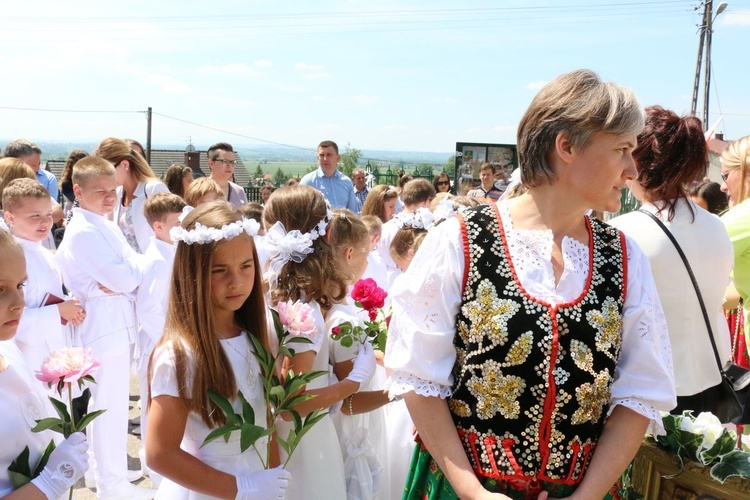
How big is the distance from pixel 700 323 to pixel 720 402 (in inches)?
15.2

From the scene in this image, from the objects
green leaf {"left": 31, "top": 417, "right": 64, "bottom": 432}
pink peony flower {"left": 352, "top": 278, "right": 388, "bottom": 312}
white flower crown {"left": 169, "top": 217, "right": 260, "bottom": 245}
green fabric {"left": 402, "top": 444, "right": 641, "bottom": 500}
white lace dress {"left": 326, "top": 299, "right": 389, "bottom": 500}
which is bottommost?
white lace dress {"left": 326, "top": 299, "right": 389, "bottom": 500}

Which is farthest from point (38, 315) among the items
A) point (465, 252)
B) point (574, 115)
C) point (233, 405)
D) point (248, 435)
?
point (574, 115)

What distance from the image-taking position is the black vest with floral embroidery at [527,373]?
172 cm

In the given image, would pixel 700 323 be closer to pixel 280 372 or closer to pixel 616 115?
pixel 616 115

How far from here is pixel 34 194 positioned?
3.88 meters

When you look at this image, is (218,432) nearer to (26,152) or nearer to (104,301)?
(104,301)

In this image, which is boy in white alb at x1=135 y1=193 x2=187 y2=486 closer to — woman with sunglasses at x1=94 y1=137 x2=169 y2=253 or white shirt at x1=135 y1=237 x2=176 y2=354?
white shirt at x1=135 y1=237 x2=176 y2=354

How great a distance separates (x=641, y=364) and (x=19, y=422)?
6.00 ft

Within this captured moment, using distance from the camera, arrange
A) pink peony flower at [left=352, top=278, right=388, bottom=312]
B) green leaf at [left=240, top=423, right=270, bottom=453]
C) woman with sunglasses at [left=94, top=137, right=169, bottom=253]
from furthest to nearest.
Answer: woman with sunglasses at [left=94, top=137, right=169, bottom=253] < pink peony flower at [left=352, top=278, right=388, bottom=312] < green leaf at [left=240, top=423, right=270, bottom=453]

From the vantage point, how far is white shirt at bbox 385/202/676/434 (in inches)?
70.4

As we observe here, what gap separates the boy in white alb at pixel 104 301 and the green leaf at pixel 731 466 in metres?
3.45

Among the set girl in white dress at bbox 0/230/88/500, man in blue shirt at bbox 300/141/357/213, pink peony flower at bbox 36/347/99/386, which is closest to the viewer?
girl in white dress at bbox 0/230/88/500

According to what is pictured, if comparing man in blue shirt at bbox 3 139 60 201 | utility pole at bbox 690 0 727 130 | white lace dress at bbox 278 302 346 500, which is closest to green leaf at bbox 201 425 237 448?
white lace dress at bbox 278 302 346 500

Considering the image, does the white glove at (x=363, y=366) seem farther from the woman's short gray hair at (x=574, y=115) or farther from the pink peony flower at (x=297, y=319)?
the woman's short gray hair at (x=574, y=115)
